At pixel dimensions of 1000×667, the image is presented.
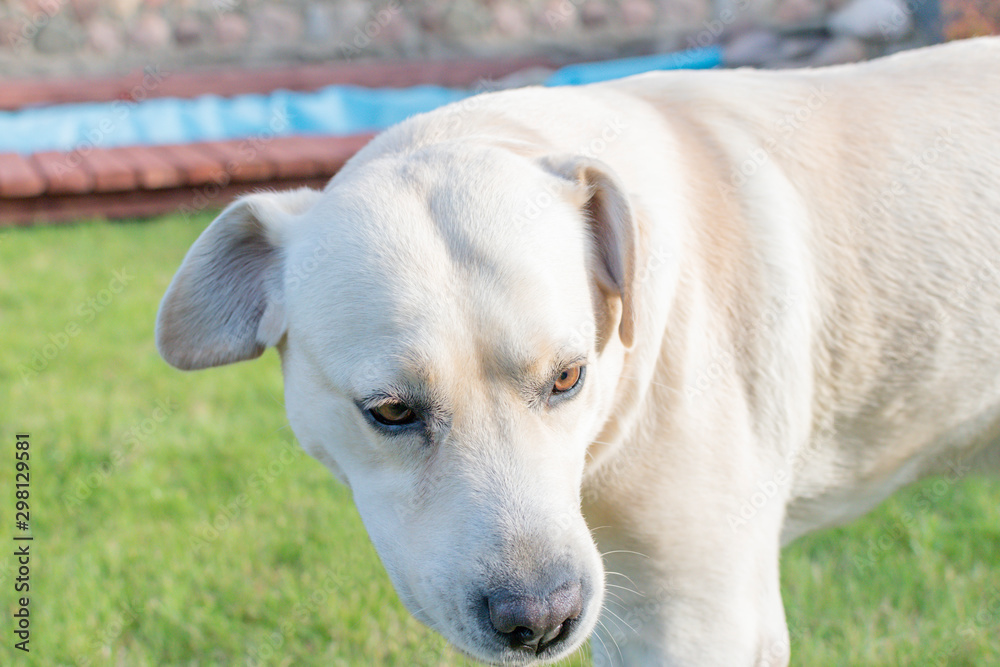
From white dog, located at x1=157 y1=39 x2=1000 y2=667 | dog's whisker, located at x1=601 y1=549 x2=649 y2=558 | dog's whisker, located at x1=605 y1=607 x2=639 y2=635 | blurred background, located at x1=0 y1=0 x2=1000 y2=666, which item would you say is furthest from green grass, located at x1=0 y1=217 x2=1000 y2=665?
dog's whisker, located at x1=601 y1=549 x2=649 y2=558

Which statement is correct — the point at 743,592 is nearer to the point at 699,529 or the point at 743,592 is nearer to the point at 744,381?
the point at 699,529

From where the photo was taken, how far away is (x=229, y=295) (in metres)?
2.49

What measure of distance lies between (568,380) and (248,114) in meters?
9.40

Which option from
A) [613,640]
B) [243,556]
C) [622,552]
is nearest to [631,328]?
[622,552]

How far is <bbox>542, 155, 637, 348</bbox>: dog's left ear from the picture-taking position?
2.18m

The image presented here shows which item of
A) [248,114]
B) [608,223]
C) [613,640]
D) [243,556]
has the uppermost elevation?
[608,223]

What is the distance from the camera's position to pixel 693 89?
2650 millimetres

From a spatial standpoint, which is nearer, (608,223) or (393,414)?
(393,414)

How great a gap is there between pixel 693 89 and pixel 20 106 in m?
10.3

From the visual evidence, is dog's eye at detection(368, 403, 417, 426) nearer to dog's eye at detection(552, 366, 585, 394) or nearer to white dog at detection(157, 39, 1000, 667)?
white dog at detection(157, 39, 1000, 667)

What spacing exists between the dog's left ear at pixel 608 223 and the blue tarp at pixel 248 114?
7.85 meters

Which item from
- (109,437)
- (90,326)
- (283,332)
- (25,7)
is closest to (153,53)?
(25,7)

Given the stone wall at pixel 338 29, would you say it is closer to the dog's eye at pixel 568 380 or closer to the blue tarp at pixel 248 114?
the blue tarp at pixel 248 114

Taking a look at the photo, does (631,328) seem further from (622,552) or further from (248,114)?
(248,114)
